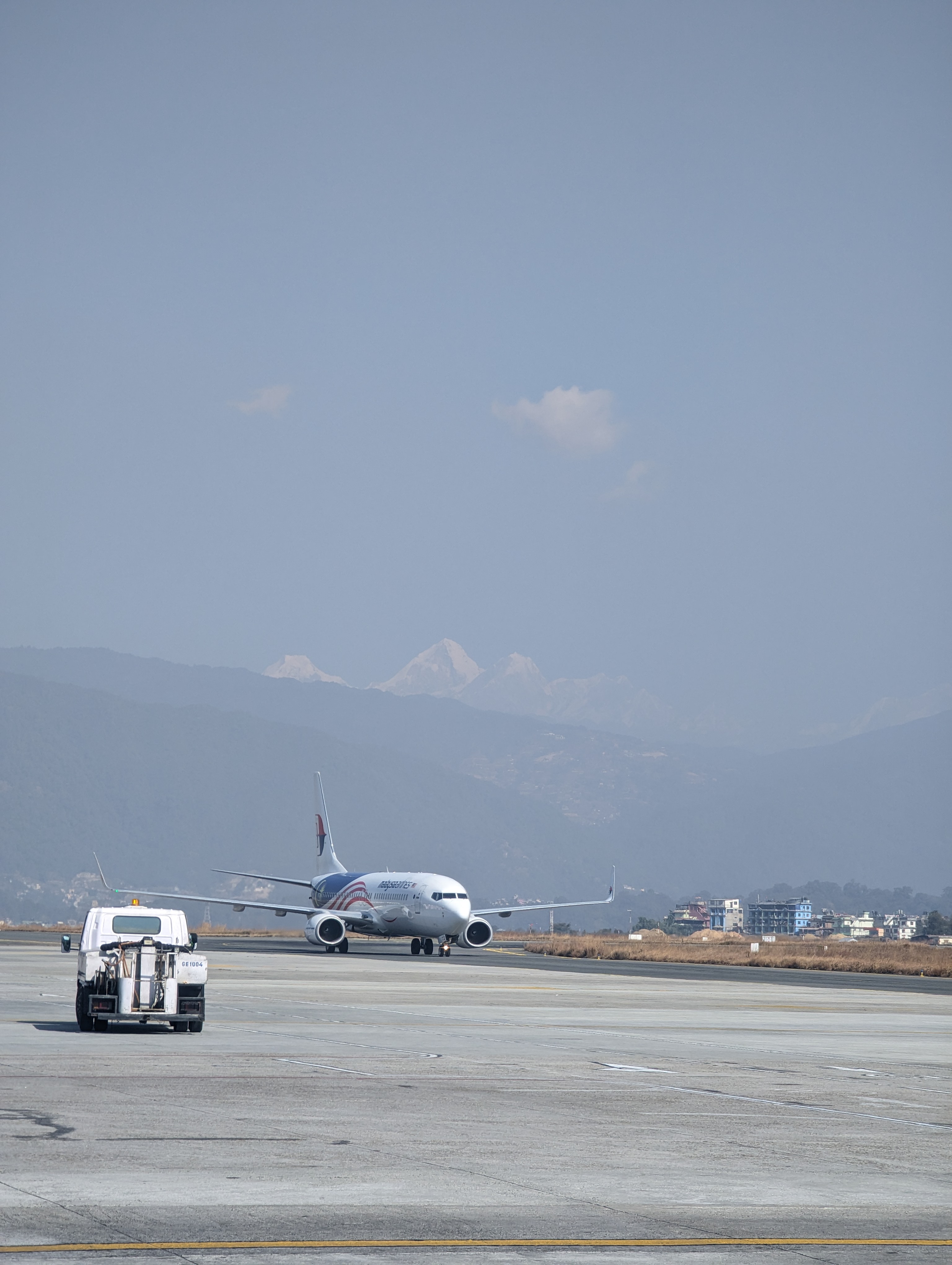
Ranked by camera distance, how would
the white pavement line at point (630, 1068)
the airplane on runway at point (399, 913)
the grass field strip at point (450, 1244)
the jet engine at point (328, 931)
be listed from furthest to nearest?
1. the jet engine at point (328, 931)
2. the airplane on runway at point (399, 913)
3. the white pavement line at point (630, 1068)
4. the grass field strip at point (450, 1244)

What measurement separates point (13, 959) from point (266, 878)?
28370mm

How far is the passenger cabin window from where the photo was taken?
29828 mm

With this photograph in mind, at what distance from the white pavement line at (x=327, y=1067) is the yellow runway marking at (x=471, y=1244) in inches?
447

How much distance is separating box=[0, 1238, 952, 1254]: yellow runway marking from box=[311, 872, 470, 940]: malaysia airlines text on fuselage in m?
65.8

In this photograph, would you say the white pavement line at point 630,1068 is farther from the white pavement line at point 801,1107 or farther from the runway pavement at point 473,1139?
the white pavement line at point 801,1107

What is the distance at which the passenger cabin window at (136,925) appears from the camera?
29828mm

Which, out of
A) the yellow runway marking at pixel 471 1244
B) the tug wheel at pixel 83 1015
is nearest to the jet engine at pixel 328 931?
the tug wheel at pixel 83 1015

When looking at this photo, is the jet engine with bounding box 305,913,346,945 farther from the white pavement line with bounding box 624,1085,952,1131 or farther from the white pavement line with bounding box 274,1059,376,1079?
the white pavement line with bounding box 624,1085,952,1131

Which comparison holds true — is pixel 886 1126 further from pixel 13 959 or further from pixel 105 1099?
pixel 13 959

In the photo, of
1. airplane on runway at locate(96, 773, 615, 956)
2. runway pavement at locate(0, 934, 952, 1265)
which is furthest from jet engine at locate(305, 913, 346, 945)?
runway pavement at locate(0, 934, 952, 1265)

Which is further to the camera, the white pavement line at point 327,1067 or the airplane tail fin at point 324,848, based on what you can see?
the airplane tail fin at point 324,848

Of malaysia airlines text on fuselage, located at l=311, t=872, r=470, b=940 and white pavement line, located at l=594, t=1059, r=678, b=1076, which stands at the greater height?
malaysia airlines text on fuselage, located at l=311, t=872, r=470, b=940

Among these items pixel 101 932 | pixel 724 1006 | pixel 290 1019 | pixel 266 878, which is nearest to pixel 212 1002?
pixel 290 1019

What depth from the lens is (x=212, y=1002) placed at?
39.4 m
